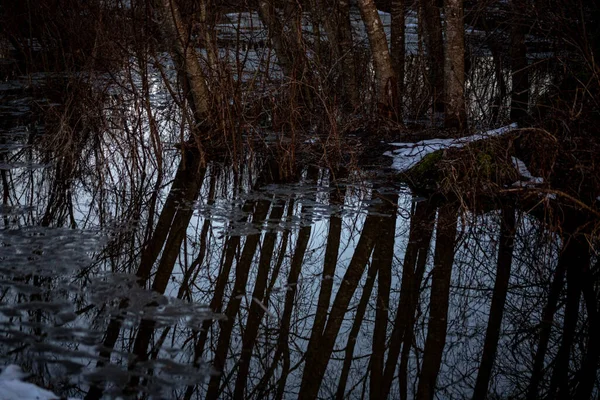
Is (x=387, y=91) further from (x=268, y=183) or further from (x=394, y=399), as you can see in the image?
(x=394, y=399)

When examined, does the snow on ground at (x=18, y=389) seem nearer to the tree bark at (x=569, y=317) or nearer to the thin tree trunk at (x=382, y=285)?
the thin tree trunk at (x=382, y=285)

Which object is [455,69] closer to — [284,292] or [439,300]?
[439,300]

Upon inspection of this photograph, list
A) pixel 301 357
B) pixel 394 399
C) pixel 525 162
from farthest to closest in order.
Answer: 1. pixel 525 162
2. pixel 301 357
3. pixel 394 399

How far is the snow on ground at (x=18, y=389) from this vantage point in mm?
2830

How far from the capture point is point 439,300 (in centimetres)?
480

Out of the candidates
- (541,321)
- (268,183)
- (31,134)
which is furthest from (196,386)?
(31,134)

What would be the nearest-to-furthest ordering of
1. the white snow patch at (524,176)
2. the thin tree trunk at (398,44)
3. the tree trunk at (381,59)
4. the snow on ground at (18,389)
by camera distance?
the snow on ground at (18,389) < the white snow patch at (524,176) < the tree trunk at (381,59) < the thin tree trunk at (398,44)

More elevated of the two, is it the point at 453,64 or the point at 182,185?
the point at 453,64

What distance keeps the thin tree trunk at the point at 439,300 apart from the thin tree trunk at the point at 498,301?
0.85 feet

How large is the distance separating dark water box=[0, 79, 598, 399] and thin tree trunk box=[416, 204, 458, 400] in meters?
0.02

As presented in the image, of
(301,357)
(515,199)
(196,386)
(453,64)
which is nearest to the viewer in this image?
(196,386)

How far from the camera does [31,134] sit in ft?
32.1

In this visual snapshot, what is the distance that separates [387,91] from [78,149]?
4384 millimetres

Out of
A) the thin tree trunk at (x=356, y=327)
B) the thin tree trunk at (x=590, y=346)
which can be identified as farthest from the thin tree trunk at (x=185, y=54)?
the thin tree trunk at (x=590, y=346)
